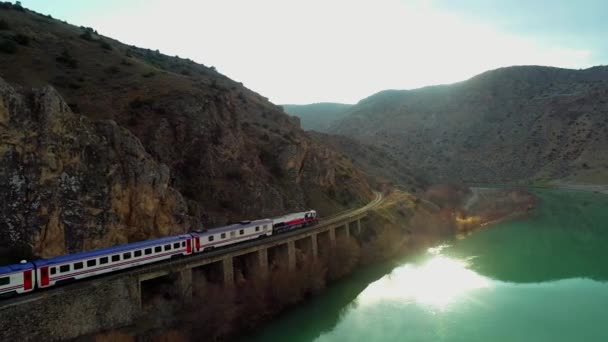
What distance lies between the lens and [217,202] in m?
38.7

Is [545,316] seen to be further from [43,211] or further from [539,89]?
[539,89]

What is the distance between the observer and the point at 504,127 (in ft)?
511

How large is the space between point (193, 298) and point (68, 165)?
1134 cm

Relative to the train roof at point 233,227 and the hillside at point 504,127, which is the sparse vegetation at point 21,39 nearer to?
the train roof at point 233,227

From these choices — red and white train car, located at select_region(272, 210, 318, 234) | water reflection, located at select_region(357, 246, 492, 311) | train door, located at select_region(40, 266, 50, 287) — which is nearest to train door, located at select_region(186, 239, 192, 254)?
train door, located at select_region(40, 266, 50, 287)

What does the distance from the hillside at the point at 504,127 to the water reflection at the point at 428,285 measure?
79.0 meters

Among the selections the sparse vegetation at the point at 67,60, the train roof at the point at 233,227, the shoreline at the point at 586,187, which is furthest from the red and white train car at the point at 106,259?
the shoreline at the point at 586,187

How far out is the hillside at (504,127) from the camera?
5064 inches

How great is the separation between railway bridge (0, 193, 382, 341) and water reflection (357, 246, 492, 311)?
8.03 metres

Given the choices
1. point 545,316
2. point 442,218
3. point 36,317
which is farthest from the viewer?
point 442,218

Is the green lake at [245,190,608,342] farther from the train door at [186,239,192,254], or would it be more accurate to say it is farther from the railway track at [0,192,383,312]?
the train door at [186,239,192,254]

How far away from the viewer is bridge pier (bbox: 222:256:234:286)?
1203 inches

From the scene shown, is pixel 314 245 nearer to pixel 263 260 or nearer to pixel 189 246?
pixel 263 260

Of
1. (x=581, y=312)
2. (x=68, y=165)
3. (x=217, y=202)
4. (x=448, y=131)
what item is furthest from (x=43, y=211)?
(x=448, y=131)
